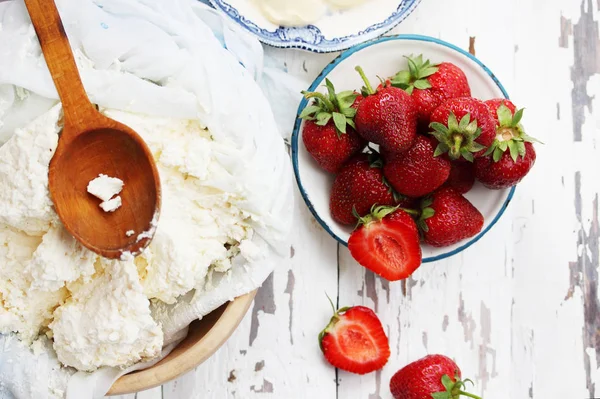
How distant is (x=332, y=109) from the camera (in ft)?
3.81

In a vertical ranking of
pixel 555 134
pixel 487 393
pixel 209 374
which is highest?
pixel 555 134

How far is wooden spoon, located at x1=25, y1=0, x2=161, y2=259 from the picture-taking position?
93 cm

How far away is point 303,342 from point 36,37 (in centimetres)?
70

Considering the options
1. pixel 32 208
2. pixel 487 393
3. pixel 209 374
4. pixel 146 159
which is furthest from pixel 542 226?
pixel 32 208

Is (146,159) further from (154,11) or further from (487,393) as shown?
(487,393)

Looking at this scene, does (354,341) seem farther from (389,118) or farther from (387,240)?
(389,118)

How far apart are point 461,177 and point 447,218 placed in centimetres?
9

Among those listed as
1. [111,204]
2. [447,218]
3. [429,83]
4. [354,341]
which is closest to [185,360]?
[111,204]

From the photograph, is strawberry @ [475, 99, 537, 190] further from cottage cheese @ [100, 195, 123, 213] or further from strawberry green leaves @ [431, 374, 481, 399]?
cottage cheese @ [100, 195, 123, 213]

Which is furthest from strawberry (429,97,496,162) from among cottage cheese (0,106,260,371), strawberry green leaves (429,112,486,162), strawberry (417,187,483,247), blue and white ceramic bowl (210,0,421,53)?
cottage cheese (0,106,260,371)

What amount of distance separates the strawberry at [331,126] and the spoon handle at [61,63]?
0.37 m

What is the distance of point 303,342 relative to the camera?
1.31 meters

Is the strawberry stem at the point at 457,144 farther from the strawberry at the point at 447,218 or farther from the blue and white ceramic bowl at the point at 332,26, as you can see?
the blue and white ceramic bowl at the point at 332,26

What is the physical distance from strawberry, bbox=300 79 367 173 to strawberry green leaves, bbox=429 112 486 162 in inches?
5.5
